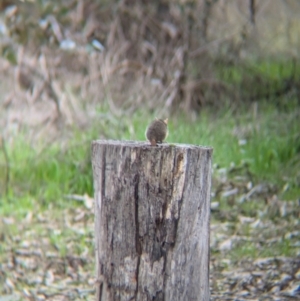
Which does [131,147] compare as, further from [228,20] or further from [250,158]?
[228,20]

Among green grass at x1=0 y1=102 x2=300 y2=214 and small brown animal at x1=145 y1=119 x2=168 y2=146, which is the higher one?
small brown animal at x1=145 y1=119 x2=168 y2=146

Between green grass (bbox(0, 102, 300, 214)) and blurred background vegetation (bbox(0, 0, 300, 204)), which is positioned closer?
green grass (bbox(0, 102, 300, 214))

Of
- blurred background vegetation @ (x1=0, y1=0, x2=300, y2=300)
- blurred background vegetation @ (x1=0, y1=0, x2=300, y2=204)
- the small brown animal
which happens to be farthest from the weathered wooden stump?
blurred background vegetation @ (x1=0, y1=0, x2=300, y2=204)

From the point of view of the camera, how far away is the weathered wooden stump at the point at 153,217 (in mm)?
3633

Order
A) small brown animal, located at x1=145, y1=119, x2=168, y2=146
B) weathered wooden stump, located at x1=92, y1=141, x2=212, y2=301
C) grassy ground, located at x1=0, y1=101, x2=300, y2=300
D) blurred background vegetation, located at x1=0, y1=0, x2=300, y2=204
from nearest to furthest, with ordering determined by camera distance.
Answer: weathered wooden stump, located at x1=92, y1=141, x2=212, y2=301 < small brown animal, located at x1=145, y1=119, x2=168, y2=146 < grassy ground, located at x1=0, y1=101, x2=300, y2=300 < blurred background vegetation, located at x1=0, y1=0, x2=300, y2=204

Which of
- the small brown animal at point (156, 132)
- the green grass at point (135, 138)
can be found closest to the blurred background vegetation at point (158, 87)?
the green grass at point (135, 138)

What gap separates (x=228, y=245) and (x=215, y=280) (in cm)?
69

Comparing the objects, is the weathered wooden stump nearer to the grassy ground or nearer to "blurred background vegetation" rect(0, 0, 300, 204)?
the grassy ground

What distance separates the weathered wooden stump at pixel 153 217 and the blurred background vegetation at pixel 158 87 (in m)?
3.53

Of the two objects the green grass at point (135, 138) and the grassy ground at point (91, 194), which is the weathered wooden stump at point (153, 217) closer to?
the grassy ground at point (91, 194)

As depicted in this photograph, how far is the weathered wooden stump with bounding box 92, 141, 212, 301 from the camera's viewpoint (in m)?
3.63

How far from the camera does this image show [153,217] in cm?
364

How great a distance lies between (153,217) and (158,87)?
5713 millimetres

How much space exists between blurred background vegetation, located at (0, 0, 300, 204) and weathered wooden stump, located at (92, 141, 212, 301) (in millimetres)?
3532
